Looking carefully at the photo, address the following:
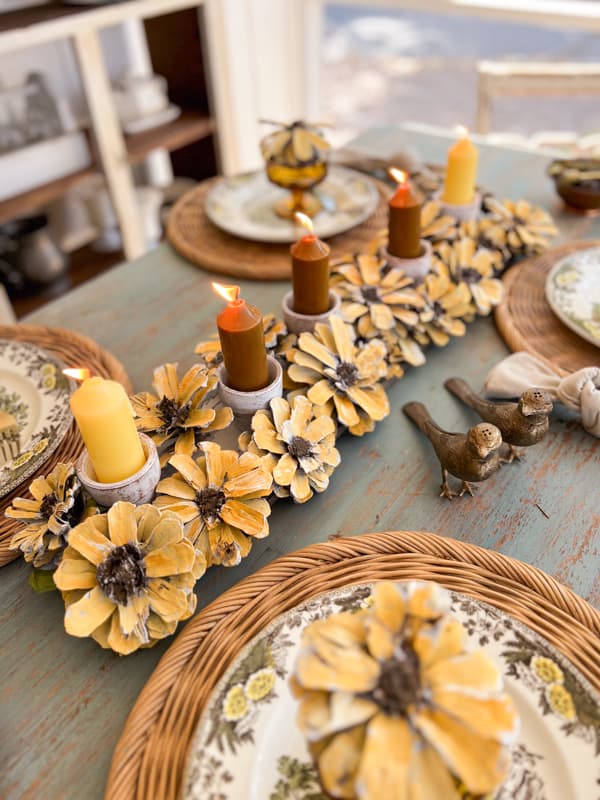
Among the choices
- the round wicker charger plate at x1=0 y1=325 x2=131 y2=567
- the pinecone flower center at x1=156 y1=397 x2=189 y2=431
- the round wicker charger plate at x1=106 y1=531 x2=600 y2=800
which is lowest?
the round wicker charger plate at x1=0 y1=325 x2=131 y2=567

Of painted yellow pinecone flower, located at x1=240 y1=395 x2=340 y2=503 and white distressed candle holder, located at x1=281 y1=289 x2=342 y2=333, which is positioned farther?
white distressed candle holder, located at x1=281 y1=289 x2=342 y2=333

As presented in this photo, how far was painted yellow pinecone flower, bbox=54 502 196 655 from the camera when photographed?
45cm

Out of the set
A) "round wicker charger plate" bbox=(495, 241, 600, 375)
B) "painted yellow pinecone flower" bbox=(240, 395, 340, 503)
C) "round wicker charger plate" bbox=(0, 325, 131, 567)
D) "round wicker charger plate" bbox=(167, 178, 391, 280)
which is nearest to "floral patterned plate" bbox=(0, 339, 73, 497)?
"round wicker charger plate" bbox=(0, 325, 131, 567)

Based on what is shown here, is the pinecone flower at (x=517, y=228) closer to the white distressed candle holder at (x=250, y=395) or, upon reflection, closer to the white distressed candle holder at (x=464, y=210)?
the white distressed candle holder at (x=464, y=210)

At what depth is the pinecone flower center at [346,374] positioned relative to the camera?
0.62m

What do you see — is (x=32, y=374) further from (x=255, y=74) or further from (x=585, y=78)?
(x=255, y=74)

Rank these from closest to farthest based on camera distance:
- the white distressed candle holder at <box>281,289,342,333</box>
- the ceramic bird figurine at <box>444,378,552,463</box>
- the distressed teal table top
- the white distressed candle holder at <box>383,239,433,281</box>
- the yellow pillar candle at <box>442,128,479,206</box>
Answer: the distressed teal table top, the ceramic bird figurine at <box>444,378,552,463</box>, the white distressed candle holder at <box>281,289,342,333</box>, the white distressed candle holder at <box>383,239,433,281</box>, the yellow pillar candle at <box>442,128,479,206</box>

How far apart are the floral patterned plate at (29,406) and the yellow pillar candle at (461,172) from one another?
0.61 meters

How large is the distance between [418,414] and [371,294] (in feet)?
0.53

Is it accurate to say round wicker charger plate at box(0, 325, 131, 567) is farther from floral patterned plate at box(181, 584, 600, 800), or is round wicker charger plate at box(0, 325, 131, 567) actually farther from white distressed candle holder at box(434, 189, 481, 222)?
white distressed candle holder at box(434, 189, 481, 222)

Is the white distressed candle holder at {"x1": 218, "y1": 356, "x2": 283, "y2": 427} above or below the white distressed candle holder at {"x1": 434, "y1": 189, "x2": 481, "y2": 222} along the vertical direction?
above

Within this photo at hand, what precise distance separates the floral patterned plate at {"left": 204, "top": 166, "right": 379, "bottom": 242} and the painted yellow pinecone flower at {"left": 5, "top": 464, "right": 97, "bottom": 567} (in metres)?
0.59

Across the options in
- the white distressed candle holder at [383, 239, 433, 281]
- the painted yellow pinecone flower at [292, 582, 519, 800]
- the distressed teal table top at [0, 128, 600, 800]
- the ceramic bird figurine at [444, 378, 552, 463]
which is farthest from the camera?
the white distressed candle holder at [383, 239, 433, 281]

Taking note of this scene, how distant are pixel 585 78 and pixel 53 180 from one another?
1444 millimetres
